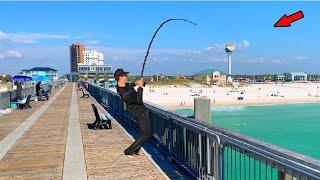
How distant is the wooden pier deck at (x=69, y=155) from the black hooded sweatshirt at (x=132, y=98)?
2.88ft

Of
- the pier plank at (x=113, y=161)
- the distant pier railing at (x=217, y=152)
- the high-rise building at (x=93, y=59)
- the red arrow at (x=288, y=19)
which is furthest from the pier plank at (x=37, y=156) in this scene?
the high-rise building at (x=93, y=59)

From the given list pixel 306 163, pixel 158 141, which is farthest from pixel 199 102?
pixel 306 163

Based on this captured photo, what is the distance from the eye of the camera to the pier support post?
679 cm

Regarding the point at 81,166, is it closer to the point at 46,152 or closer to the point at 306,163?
the point at 46,152

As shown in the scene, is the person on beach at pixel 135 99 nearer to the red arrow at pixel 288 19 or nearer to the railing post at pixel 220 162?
the railing post at pixel 220 162

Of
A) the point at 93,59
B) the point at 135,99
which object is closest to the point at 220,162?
the point at 135,99

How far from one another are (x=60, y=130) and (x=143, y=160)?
553 cm

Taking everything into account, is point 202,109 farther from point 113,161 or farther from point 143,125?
point 113,161

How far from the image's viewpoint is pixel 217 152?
216 inches

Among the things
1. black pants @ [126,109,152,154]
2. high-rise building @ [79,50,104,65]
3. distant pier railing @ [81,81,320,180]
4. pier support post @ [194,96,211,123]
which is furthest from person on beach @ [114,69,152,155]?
high-rise building @ [79,50,104,65]

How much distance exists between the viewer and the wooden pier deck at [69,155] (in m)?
7.23

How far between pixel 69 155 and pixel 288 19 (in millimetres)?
5386

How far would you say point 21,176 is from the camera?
7156 mm

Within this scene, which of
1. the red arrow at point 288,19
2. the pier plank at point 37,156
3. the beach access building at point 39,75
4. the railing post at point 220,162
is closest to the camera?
the red arrow at point 288,19
